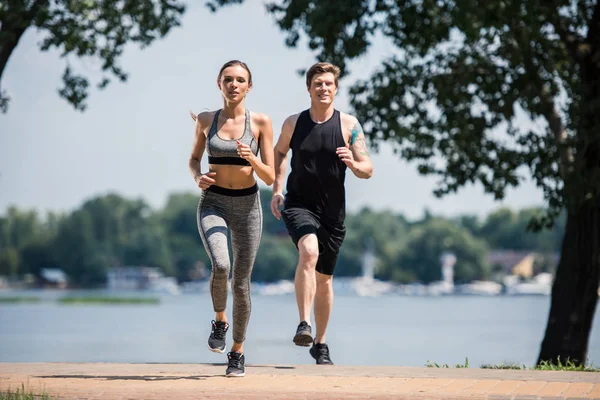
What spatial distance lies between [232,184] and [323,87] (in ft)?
4.36

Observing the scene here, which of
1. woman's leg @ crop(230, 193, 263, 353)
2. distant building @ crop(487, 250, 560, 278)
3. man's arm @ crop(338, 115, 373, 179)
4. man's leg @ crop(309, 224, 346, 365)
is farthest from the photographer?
distant building @ crop(487, 250, 560, 278)

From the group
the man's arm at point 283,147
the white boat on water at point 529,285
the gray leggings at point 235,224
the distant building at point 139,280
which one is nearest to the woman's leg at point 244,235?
the gray leggings at point 235,224

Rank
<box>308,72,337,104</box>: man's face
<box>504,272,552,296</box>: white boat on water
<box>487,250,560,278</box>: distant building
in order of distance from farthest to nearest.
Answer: <box>487,250,560,278</box>: distant building, <box>504,272,552,296</box>: white boat on water, <box>308,72,337,104</box>: man's face

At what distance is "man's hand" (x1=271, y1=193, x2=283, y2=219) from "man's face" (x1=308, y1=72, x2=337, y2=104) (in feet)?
2.73

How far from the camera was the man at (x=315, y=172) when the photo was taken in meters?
9.30

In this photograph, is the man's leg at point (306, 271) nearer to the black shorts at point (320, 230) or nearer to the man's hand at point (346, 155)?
the black shorts at point (320, 230)

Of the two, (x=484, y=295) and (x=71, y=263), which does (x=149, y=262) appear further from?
(x=484, y=295)

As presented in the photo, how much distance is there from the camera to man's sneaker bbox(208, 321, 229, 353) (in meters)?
8.56

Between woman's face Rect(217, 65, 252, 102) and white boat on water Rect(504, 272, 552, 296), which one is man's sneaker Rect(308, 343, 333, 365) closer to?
woman's face Rect(217, 65, 252, 102)

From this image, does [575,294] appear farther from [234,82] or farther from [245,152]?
[245,152]

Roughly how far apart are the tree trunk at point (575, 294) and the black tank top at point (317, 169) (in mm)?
8394

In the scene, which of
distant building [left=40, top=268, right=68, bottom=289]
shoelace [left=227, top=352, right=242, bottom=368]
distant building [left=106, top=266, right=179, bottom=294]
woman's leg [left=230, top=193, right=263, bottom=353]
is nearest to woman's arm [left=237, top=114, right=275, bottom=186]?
woman's leg [left=230, top=193, right=263, bottom=353]

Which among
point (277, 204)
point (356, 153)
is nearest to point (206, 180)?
point (277, 204)

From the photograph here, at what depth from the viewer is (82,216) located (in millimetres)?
161625
